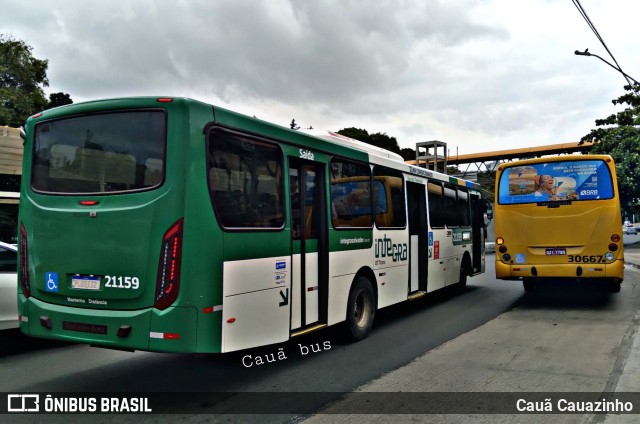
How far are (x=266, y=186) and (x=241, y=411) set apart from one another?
2353 millimetres

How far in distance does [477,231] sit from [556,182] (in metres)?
3.73

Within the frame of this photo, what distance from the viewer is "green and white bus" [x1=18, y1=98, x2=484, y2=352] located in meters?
4.87

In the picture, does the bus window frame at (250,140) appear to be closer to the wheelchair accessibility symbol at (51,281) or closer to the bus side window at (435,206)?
the wheelchair accessibility symbol at (51,281)

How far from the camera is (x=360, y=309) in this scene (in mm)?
8062

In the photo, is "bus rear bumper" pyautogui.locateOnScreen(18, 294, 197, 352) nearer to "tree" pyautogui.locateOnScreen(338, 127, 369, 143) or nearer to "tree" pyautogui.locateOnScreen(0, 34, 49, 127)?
"tree" pyautogui.locateOnScreen(0, 34, 49, 127)

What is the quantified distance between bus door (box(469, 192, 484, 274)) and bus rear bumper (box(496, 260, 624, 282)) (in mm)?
2801

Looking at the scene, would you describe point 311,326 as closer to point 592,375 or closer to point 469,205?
point 592,375

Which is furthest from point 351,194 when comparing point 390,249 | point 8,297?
point 8,297

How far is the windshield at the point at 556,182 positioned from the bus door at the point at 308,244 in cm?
581

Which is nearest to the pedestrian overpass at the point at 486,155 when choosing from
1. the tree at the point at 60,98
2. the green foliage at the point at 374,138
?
the green foliage at the point at 374,138

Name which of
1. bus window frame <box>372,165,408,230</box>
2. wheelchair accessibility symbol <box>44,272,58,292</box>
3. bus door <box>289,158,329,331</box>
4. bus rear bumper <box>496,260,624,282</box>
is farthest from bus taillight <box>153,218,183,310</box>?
bus rear bumper <box>496,260,624,282</box>

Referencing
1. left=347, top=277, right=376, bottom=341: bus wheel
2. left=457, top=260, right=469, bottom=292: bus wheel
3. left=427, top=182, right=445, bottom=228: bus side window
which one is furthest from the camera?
left=457, top=260, right=469, bottom=292: bus wheel

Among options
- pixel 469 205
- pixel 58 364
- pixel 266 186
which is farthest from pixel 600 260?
pixel 58 364

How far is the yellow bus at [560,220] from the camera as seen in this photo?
1027cm
